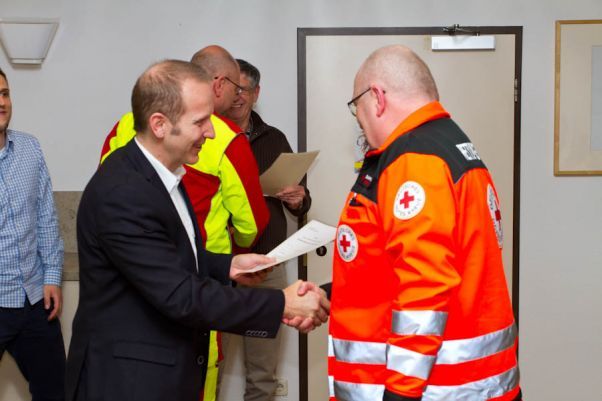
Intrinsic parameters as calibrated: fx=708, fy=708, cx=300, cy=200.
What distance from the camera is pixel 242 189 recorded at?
8.75ft

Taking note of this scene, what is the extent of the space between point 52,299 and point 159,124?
1.54 metres

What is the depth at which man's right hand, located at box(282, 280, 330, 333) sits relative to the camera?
2010 millimetres

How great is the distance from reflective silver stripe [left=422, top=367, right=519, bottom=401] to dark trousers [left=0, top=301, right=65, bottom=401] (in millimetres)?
1986

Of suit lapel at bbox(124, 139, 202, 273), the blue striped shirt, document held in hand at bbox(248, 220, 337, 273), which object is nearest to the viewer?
suit lapel at bbox(124, 139, 202, 273)

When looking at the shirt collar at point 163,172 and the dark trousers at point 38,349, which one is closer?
→ the shirt collar at point 163,172

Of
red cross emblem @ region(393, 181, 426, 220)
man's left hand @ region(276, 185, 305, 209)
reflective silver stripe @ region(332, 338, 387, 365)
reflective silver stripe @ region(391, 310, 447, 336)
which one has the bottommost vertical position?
reflective silver stripe @ region(332, 338, 387, 365)

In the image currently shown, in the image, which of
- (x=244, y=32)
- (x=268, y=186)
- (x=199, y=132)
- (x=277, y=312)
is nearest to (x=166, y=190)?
(x=199, y=132)

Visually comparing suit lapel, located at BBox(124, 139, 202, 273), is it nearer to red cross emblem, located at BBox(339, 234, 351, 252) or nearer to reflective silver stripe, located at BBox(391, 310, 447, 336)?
red cross emblem, located at BBox(339, 234, 351, 252)

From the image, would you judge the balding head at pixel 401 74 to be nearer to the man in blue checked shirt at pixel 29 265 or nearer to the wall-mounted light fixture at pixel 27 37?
the man in blue checked shirt at pixel 29 265

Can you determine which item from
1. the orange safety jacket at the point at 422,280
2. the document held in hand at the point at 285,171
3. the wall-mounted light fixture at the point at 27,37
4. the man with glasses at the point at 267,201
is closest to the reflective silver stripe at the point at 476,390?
the orange safety jacket at the point at 422,280

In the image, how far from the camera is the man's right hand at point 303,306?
6.59 ft

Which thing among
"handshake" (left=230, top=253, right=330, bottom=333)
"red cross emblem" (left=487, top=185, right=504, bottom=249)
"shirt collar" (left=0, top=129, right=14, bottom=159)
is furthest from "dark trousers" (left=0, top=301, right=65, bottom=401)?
"red cross emblem" (left=487, top=185, right=504, bottom=249)

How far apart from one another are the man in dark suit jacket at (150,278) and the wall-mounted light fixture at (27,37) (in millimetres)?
2006

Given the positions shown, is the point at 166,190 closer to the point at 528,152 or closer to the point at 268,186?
the point at 268,186
